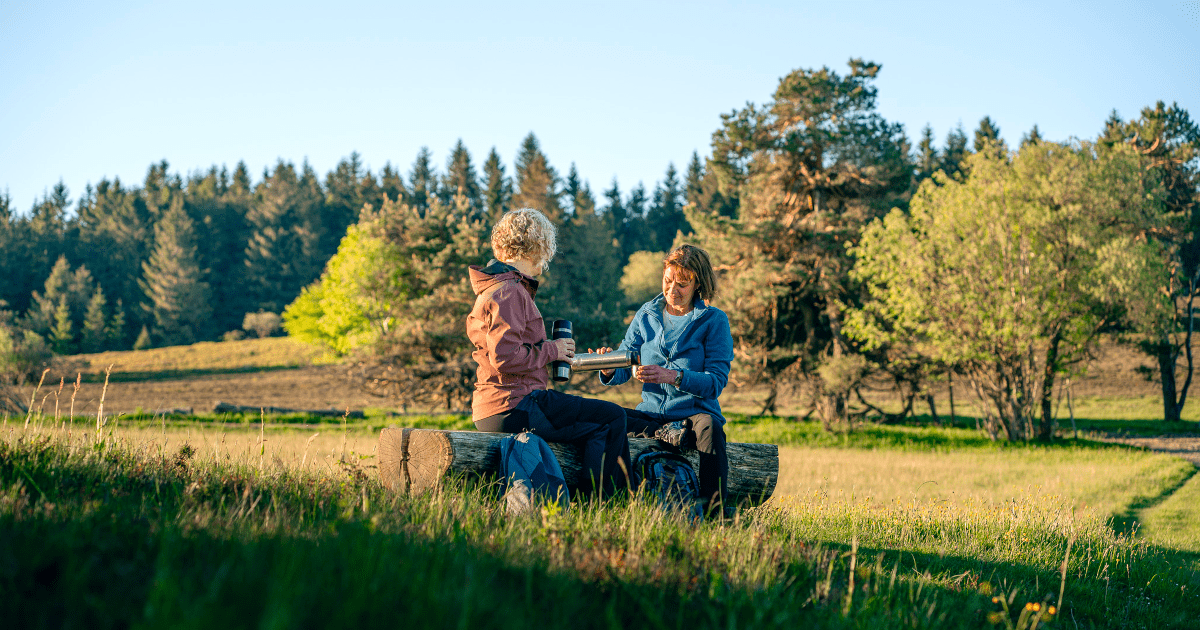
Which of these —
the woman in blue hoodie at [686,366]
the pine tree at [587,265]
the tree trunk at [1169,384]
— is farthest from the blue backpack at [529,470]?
the pine tree at [587,265]

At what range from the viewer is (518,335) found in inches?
176

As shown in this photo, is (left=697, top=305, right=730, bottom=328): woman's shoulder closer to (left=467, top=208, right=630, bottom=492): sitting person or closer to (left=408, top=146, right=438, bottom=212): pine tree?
(left=467, top=208, right=630, bottom=492): sitting person

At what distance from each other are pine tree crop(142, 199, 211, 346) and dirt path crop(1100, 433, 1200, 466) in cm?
7763

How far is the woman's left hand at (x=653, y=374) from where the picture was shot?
4961 millimetres

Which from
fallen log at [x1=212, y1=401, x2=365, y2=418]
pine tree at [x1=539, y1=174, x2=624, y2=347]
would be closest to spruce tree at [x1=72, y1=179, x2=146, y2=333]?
pine tree at [x1=539, y1=174, x2=624, y2=347]

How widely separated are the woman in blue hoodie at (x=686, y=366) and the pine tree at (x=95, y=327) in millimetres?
76239

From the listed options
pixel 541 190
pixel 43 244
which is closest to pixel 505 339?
pixel 541 190

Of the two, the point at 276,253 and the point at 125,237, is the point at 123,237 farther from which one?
the point at 276,253

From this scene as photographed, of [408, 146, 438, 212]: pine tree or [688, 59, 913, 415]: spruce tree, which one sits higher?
[408, 146, 438, 212]: pine tree

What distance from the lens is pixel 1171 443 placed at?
20688 millimetres

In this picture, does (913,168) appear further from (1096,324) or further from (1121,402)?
(1121,402)

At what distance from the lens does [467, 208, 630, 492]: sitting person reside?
176 inches

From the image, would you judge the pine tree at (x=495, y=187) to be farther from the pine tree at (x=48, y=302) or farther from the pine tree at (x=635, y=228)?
the pine tree at (x=48, y=302)

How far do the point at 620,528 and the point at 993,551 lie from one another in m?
3.60
